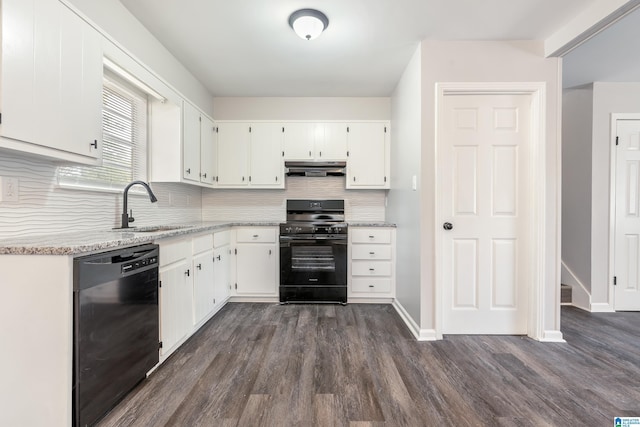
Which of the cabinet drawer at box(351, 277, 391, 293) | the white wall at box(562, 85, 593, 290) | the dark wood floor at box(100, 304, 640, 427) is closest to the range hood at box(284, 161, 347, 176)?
the cabinet drawer at box(351, 277, 391, 293)

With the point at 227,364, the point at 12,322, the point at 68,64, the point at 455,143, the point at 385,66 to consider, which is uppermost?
the point at 385,66

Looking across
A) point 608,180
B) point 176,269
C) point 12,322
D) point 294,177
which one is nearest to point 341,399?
point 176,269

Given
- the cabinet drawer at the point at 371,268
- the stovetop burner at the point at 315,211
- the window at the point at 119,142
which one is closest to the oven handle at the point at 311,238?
the cabinet drawer at the point at 371,268

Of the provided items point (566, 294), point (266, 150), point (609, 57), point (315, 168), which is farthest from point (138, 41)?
point (566, 294)

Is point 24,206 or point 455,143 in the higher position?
point 455,143

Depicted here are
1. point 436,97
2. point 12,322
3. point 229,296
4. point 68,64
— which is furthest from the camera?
point 229,296

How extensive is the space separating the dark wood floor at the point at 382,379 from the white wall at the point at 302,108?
101 inches

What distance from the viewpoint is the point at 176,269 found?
2178mm

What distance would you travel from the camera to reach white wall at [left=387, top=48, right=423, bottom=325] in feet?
8.39

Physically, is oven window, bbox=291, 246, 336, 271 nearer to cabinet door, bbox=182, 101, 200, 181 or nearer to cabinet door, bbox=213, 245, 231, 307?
cabinet door, bbox=213, 245, 231, 307

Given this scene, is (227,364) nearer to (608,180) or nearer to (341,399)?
(341,399)

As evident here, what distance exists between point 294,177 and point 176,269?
2122 millimetres

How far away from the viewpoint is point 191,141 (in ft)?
9.91

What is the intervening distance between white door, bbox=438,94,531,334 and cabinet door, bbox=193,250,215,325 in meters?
2.17
